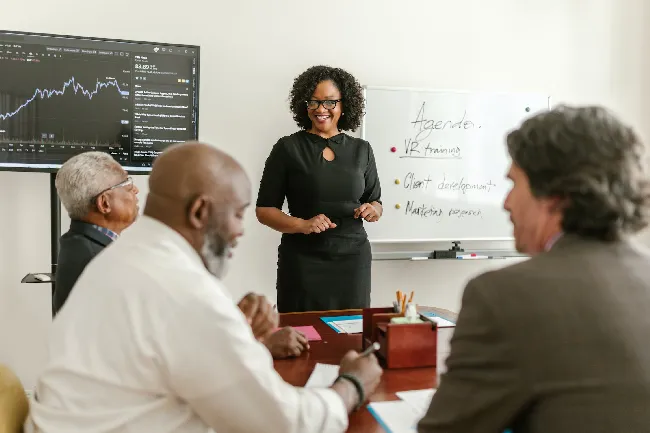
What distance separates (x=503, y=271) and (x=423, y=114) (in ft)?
9.56

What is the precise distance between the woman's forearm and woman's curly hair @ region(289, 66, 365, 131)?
62 cm

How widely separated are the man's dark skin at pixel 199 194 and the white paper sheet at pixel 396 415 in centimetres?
9

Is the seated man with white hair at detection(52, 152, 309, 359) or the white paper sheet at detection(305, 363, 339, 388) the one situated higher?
the seated man with white hair at detection(52, 152, 309, 359)

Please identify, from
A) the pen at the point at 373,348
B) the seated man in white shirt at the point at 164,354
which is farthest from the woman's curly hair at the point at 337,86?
the seated man in white shirt at the point at 164,354

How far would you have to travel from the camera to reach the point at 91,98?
9.54 ft

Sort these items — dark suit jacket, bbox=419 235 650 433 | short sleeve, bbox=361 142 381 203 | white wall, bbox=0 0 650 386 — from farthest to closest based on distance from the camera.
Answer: white wall, bbox=0 0 650 386 < short sleeve, bbox=361 142 381 203 < dark suit jacket, bbox=419 235 650 433

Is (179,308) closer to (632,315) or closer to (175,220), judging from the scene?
(175,220)

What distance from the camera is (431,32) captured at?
3783 mm

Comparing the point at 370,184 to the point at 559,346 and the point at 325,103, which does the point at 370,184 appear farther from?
the point at 559,346

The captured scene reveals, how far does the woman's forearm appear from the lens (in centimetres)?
267

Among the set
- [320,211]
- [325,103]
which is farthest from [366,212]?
[325,103]

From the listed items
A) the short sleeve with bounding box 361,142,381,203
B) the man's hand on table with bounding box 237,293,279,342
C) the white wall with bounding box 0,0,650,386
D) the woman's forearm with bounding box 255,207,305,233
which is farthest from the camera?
the white wall with bounding box 0,0,650,386

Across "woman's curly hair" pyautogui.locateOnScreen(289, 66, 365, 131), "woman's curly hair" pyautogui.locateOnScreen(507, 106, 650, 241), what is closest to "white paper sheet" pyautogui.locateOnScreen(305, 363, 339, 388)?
"woman's curly hair" pyautogui.locateOnScreen(507, 106, 650, 241)

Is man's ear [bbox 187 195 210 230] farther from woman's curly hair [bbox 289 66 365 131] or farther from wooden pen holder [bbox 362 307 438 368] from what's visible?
woman's curly hair [bbox 289 66 365 131]
